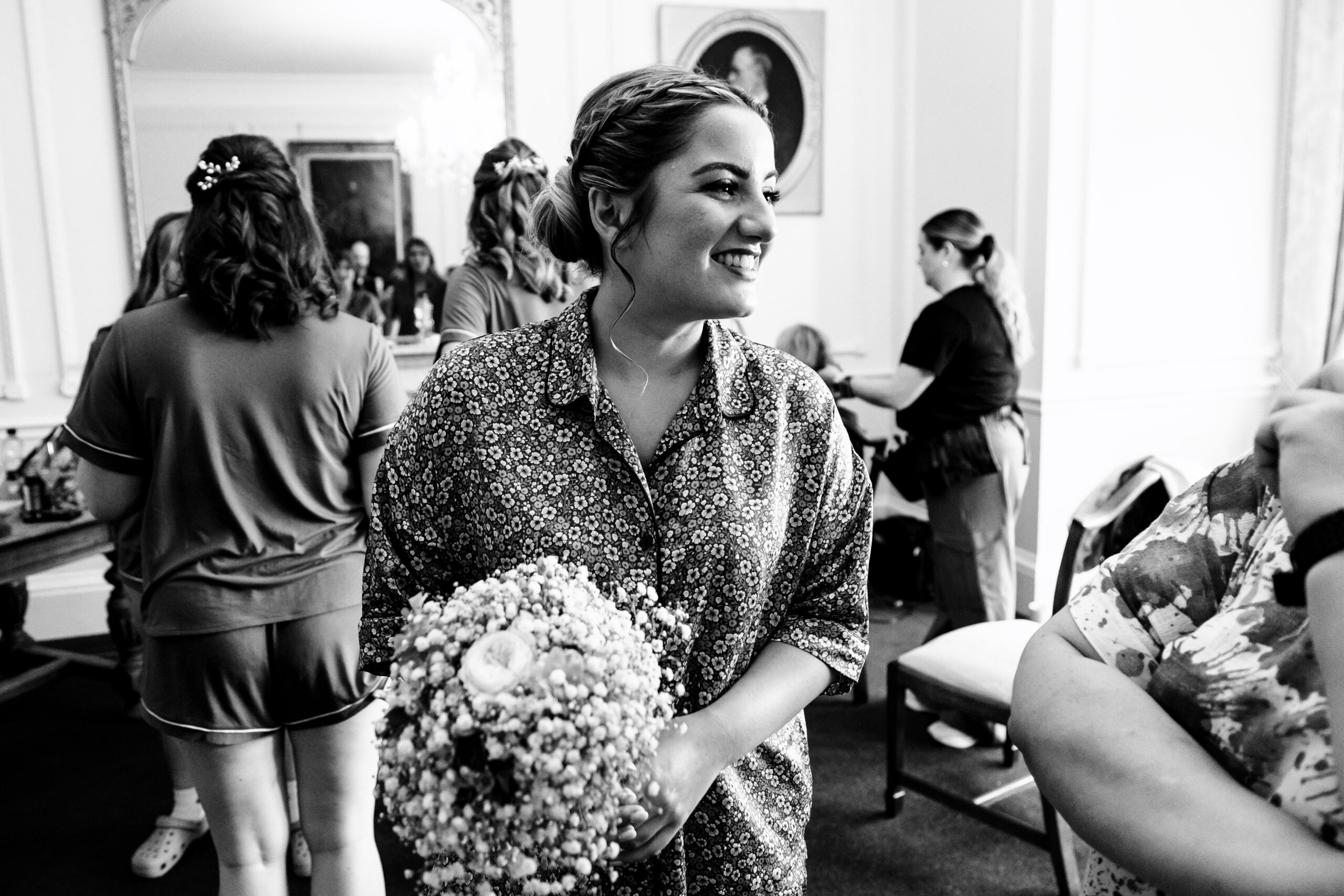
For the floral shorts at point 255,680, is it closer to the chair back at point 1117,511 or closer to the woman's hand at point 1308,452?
the woman's hand at point 1308,452

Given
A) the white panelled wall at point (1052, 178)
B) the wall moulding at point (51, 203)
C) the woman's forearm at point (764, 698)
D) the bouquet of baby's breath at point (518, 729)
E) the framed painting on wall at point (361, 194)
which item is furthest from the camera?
the framed painting on wall at point (361, 194)

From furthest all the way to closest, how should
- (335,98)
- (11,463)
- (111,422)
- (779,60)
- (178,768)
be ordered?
(779,60)
(335,98)
(11,463)
(178,768)
(111,422)

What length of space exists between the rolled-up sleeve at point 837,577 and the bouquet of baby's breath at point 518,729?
38 cm

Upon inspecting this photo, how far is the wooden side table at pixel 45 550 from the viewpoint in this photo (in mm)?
2943

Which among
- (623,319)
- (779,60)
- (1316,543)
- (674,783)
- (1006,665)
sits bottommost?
(1006,665)

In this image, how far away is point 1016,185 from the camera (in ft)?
16.1

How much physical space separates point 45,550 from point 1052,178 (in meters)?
4.33

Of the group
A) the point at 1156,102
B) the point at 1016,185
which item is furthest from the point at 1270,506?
the point at 1156,102

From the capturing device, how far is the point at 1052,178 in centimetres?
472

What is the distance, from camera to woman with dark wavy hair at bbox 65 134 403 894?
189cm

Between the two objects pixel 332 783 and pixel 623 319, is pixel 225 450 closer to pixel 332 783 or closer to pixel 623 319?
pixel 332 783

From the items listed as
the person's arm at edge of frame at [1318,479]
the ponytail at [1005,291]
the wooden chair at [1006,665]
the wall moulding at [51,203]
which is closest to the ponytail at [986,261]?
the ponytail at [1005,291]

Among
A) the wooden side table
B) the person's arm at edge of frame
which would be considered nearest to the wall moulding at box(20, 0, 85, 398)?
the wooden side table

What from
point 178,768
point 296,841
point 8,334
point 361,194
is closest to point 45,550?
point 178,768
